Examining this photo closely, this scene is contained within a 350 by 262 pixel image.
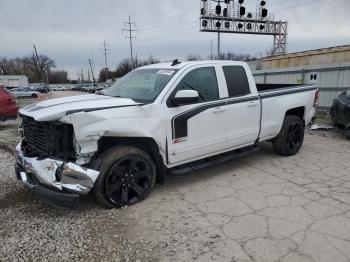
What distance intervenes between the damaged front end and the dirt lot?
1.26 ft

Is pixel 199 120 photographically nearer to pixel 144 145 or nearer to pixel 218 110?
pixel 218 110

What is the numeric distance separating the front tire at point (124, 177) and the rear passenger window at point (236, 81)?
6.15ft

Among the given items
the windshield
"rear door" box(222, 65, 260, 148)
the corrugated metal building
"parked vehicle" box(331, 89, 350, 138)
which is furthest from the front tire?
the corrugated metal building

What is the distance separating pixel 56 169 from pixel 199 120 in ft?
6.76

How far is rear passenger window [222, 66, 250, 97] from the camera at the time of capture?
5.05m

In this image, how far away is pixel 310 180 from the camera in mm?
4918

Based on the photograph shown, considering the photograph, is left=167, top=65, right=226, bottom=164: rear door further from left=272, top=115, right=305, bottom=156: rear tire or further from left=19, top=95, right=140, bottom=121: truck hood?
left=272, top=115, right=305, bottom=156: rear tire

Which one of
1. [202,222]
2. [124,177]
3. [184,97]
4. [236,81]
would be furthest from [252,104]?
[124,177]

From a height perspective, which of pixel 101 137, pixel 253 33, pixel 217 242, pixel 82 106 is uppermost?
pixel 253 33

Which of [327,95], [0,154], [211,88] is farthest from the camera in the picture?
[327,95]

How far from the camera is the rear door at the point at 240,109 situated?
16.4 ft

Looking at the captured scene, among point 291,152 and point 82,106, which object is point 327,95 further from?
point 82,106

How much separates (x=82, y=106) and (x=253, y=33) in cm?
3355

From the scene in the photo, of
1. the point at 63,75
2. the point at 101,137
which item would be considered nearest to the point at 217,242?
the point at 101,137
